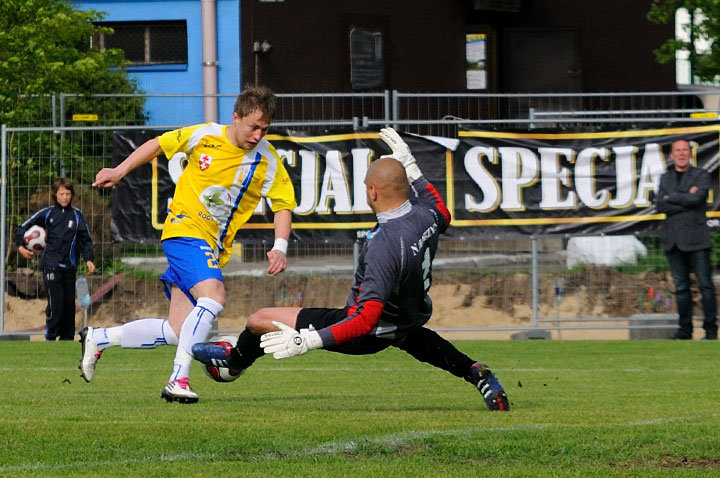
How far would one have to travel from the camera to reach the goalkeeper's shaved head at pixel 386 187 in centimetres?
A: 714

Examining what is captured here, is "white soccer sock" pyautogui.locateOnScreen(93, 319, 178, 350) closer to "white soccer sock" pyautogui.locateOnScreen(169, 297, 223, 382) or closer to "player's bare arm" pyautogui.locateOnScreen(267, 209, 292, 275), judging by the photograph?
"white soccer sock" pyautogui.locateOnScreen(169, 297, 223, 382)

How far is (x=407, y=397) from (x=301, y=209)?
7584mm

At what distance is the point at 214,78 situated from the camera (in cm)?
2833

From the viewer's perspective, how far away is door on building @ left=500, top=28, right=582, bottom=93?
91.5 ft

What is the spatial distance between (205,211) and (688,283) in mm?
8328

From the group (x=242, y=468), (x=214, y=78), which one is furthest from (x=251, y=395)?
(x=214, y=78)

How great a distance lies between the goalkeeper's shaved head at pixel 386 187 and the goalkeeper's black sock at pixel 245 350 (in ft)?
3.58

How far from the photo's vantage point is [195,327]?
26.7 feet

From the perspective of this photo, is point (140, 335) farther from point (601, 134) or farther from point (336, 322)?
point (601, 134)

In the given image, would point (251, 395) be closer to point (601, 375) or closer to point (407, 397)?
point (407, 397)

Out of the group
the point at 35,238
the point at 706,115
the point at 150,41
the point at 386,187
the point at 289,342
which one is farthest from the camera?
the point at 150,41

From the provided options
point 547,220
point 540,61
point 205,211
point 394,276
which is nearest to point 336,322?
point 394,276

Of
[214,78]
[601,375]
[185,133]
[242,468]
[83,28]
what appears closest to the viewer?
[242,468]

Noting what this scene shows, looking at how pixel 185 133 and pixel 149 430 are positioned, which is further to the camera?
pixel 185 133
